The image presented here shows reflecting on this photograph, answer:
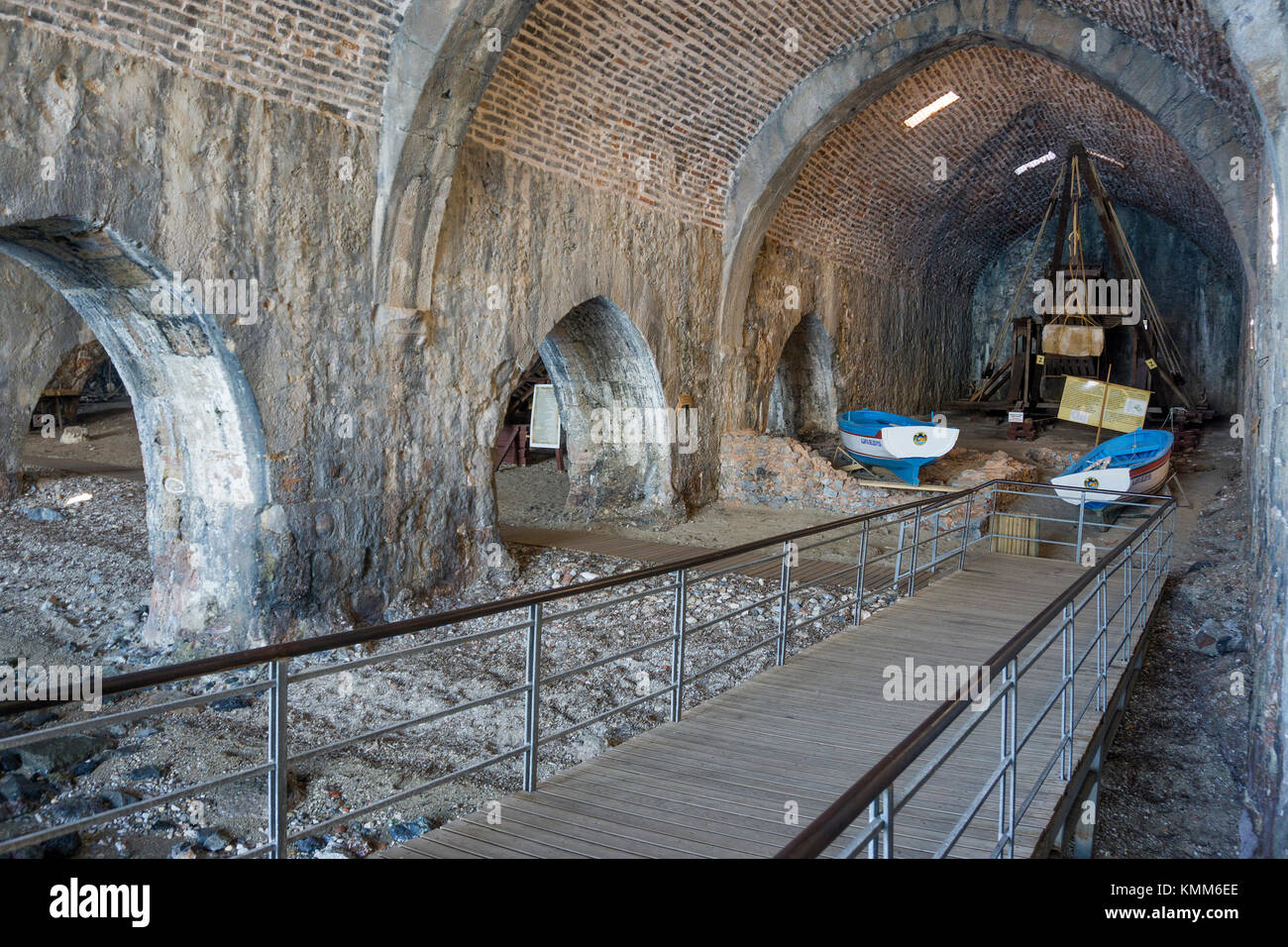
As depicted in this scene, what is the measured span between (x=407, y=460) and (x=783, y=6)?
19.2ft

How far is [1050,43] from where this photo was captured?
9484mm

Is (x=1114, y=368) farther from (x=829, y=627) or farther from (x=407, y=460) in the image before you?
(x=407, y=460)

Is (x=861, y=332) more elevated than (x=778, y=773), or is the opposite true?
(x=861, y=332)

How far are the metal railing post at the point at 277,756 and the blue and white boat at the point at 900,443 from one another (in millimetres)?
9861

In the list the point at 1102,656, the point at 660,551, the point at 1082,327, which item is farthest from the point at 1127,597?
the point at 1082,327

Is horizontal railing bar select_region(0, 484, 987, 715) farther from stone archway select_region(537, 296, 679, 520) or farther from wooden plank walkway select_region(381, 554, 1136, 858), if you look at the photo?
stone archway select_region(537, 296, 679, 520)

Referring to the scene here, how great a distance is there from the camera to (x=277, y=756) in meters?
2.77

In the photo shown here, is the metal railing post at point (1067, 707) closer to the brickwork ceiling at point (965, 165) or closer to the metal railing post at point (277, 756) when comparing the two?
the metal railing post at point (277, 756)

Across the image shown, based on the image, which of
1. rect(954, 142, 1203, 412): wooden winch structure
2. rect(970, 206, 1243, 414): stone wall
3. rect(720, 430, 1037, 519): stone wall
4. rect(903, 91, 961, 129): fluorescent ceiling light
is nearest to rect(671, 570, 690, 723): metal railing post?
rect(720, 430, 1037, 519): stone wall

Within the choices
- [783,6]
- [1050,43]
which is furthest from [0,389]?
[1050,43]

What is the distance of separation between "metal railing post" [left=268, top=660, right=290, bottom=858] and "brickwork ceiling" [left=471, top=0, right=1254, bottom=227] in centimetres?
589

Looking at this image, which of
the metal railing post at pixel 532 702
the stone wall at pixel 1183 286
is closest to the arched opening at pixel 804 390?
the stone wall at pixel 1183 286

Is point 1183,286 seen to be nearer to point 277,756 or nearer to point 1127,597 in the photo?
point 1127,597

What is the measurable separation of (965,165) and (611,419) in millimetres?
7703
